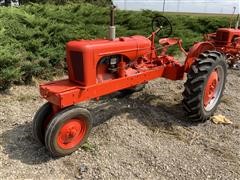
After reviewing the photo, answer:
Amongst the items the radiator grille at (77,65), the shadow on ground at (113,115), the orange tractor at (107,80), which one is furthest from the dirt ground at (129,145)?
the radiator grille at (77,65)

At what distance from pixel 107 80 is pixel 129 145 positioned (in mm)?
904

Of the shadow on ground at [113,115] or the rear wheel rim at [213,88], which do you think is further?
the rear wheel rim at [213,88]

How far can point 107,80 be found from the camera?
14.8ft

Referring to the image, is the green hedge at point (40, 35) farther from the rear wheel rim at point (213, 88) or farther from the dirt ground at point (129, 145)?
the rear wheel rim at point (213, 88)

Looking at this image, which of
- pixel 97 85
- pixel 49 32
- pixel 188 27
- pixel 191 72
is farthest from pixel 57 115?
pixel 188 27

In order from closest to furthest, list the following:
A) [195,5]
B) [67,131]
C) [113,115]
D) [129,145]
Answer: [67,131] → [129,145] → [113,115] → [195,5]

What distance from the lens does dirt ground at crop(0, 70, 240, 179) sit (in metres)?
3.96

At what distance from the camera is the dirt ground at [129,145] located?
3.96m

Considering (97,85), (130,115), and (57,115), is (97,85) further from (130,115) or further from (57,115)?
(130,115)

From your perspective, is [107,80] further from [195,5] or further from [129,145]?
[195,5]

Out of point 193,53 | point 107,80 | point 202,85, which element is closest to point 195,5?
point 193,53

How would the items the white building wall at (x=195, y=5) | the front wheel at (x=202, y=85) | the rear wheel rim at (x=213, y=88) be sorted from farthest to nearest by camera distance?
the white building wall at (x=195, y=5)
the rear wheel rim at (x=213, y=88)
the front wheel at (x=202, y=85)

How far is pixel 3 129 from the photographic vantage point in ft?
15.5

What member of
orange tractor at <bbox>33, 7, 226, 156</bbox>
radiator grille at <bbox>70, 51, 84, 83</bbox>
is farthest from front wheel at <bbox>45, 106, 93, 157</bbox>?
radiator grille at <bbox>70, 51, 84, 83</bbox>
